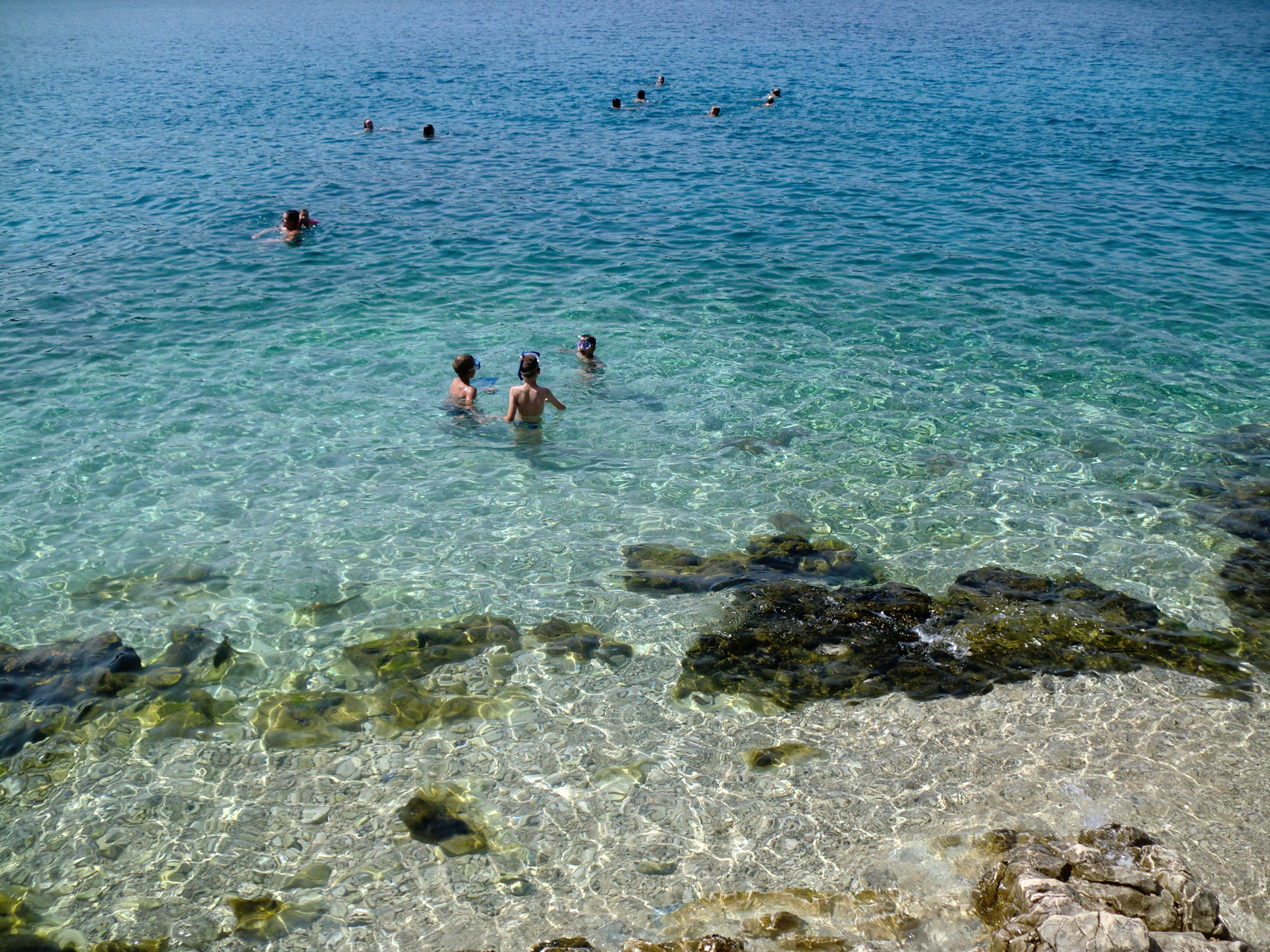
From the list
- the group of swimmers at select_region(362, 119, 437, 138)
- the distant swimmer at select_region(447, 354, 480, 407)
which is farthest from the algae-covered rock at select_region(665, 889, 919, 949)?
the group of swimmers at select_region(362, 119, 437, 138)

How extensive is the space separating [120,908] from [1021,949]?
237 inches

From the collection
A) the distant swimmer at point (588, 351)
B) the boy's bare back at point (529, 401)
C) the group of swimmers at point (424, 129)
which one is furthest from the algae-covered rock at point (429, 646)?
the group of swimmers at point (424, 129)

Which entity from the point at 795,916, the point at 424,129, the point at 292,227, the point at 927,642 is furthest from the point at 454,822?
the point at 424,129

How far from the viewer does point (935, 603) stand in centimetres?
909

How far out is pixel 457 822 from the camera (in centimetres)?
668

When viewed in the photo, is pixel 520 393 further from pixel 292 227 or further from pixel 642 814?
pixel 292 227

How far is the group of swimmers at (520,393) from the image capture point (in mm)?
12352

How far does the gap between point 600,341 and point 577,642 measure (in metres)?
8.15

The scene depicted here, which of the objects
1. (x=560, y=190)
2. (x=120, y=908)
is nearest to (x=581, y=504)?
(x=120, y=908)

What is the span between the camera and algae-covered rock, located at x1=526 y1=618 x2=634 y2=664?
8.52 metres

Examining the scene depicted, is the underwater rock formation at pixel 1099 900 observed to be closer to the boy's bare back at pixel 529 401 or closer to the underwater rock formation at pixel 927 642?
the underwater rock formation at pixel 927 642

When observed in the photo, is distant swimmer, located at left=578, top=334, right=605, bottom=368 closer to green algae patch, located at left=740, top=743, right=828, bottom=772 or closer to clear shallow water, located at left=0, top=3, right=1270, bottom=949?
clear shallow water, located at left=0, top=3, right=1270, bottom=949

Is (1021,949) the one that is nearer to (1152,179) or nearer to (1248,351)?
(1248,351)

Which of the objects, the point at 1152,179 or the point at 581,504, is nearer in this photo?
the point at 581,504
